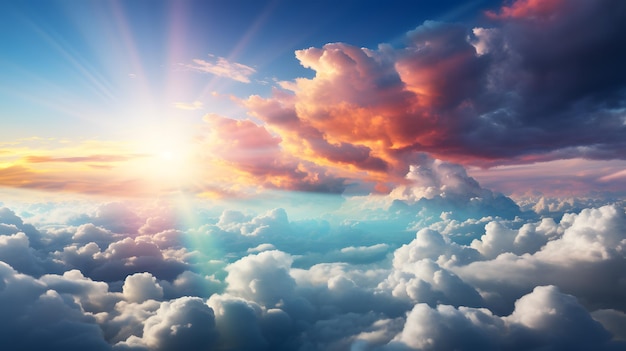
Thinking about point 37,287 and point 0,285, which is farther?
point 37,287

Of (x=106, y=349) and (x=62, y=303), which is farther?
(x=62, y=303)

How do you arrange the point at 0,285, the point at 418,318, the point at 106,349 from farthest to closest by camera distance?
the point at 418,318, the point at 106,349, the point at 0,285

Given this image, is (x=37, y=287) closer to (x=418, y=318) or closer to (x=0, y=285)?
(x=0, y=285)

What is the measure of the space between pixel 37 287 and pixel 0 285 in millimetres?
30765

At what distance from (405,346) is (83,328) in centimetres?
19869

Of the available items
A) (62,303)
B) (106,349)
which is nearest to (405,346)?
(106,349)

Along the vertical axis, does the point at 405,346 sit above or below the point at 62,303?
below

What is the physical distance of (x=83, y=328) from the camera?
188875 mm

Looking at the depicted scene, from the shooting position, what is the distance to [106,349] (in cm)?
18712

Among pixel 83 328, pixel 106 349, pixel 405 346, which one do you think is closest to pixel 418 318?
pixel 405 346

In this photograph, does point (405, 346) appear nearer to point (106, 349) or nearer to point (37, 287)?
point (106, 349)

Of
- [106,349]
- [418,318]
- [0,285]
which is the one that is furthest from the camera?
[418,318]

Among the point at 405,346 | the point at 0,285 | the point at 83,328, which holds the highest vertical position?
the point at 0,285

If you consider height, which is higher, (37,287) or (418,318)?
(37,287)
